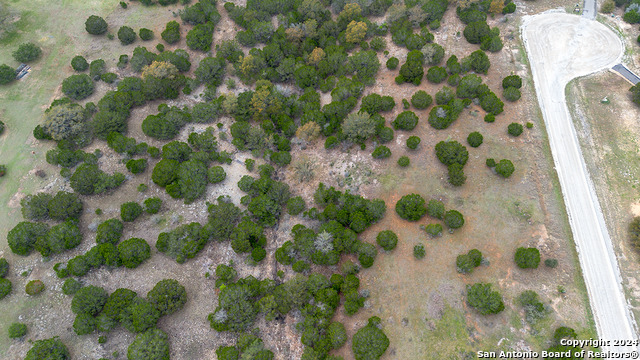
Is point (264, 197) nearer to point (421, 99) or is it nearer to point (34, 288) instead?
point (421, 99)

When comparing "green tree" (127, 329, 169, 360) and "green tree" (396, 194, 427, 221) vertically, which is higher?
"green tree" (396, 194, 427, 221)

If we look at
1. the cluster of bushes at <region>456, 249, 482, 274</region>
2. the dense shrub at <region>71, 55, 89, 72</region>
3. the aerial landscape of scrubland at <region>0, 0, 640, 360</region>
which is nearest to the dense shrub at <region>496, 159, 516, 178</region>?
the aerial landscape of scrubland at <region>0, 0, 640, 360</region>

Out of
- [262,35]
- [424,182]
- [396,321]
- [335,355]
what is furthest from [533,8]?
[335,355]

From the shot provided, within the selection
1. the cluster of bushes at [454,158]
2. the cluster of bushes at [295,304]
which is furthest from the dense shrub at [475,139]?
the cluster of bushes at [295,304]

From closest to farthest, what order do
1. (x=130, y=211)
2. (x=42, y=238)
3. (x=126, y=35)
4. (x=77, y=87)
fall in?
(x=42, y=238)
(x=130, y=211)
(x=77, y=87)
(x=126, y=35)

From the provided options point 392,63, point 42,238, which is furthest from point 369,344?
point 392,63

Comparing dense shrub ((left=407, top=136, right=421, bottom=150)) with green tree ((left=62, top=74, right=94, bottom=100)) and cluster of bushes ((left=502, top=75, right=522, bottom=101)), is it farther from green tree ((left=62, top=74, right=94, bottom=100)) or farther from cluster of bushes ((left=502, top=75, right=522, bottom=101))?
green tree ((left=62, top=74, right=94, bottom=100))

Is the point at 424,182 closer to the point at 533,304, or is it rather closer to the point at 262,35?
the point at 533,304
